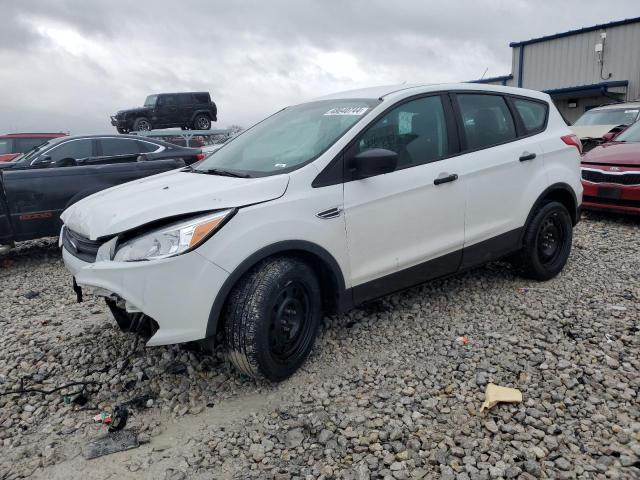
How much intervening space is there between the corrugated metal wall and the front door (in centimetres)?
2018

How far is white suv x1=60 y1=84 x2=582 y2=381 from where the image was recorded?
272cm

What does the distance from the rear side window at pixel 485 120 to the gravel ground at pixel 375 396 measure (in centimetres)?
134

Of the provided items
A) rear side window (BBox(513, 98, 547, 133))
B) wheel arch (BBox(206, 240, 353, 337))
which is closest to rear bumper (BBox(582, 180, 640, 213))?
rear side window (BBox(513, 98, 547, 133))

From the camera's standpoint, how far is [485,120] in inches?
160

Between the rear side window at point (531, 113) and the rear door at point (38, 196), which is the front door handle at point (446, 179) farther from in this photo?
the rear door at point (38, 196)

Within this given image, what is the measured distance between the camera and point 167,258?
103 inches

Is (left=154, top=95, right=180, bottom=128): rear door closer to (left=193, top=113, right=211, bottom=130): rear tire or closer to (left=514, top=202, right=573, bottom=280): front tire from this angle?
(left=193, top=113, right=211, bottom=130): rear tire

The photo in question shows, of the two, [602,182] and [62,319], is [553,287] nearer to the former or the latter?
[602,182]

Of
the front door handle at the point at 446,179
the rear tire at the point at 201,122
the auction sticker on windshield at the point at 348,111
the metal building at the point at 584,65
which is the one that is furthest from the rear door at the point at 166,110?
the front door handle at the point at 446,179

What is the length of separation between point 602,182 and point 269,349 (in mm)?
6055

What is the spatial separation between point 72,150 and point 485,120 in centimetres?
704

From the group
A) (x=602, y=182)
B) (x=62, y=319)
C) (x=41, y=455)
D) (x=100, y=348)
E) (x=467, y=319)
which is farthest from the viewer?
(x=602, y=182)

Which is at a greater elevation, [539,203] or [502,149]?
[502,149]

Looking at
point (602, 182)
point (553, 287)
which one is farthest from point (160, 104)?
point (553, 287)
